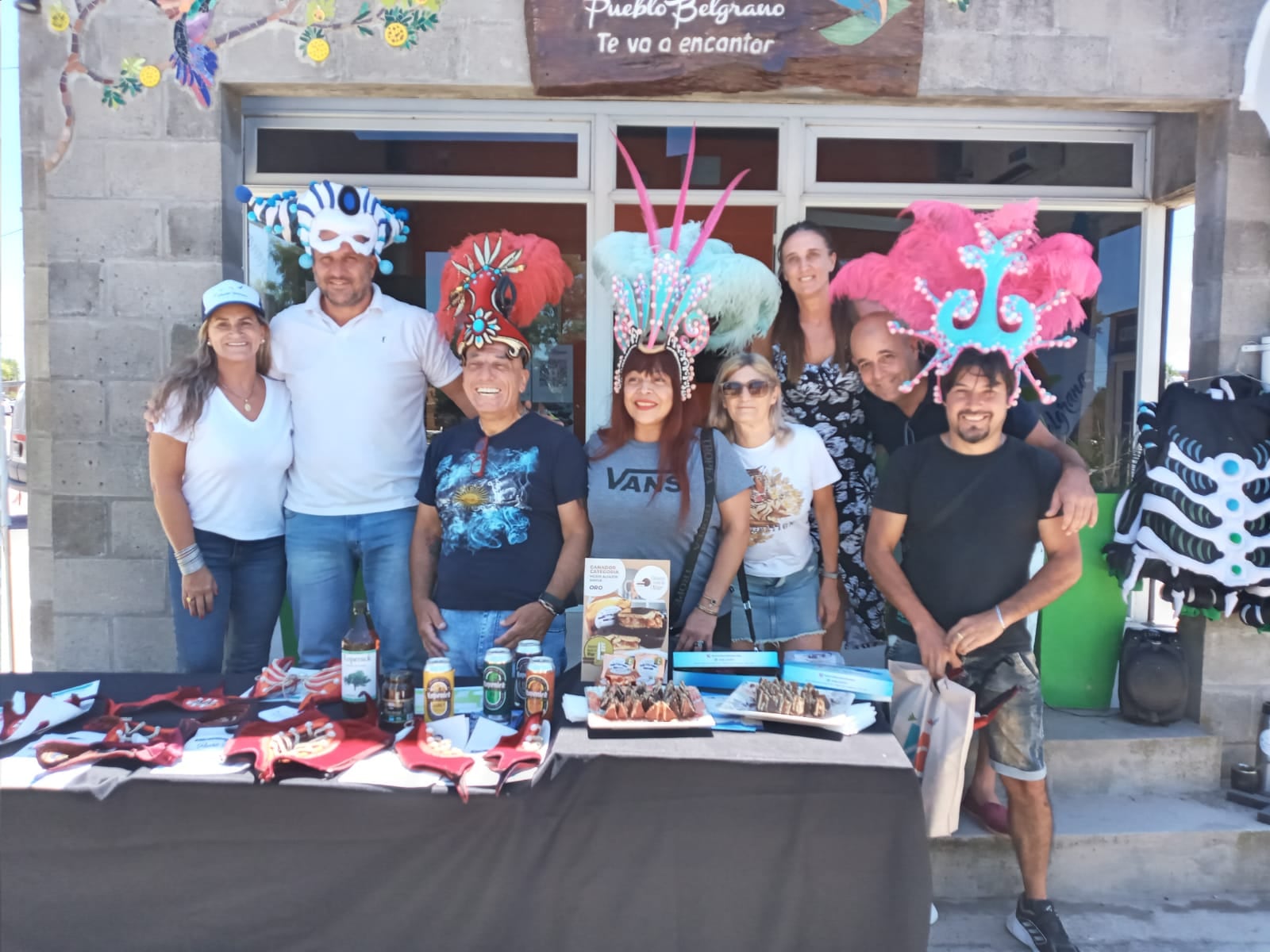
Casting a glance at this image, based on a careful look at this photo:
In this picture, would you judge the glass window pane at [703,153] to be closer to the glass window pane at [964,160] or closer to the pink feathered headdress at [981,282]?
the glass window pane at [964,160]

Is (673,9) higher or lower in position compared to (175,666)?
higher

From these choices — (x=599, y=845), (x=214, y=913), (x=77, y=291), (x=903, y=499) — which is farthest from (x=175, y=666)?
(x=903, y=499)

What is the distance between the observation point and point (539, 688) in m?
2.25

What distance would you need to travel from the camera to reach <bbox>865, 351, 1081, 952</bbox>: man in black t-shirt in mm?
2658

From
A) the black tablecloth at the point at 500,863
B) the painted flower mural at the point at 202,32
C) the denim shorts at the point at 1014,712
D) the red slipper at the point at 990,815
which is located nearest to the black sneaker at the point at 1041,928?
the red slipper at the point at 990,815

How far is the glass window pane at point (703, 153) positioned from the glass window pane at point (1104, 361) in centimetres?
137

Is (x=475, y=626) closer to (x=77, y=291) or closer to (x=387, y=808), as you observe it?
(x=387, y=808)

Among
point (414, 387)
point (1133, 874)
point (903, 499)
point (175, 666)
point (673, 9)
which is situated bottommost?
point (1133, 874)

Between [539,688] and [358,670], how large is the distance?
1.57ft

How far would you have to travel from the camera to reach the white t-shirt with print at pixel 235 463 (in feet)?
10.0

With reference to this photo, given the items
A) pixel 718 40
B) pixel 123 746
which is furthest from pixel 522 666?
pixel 718 40

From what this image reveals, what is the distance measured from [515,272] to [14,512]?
12.4 meters

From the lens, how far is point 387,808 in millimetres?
1960

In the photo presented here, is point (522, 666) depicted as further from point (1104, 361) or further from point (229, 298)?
point (1104, 361)
